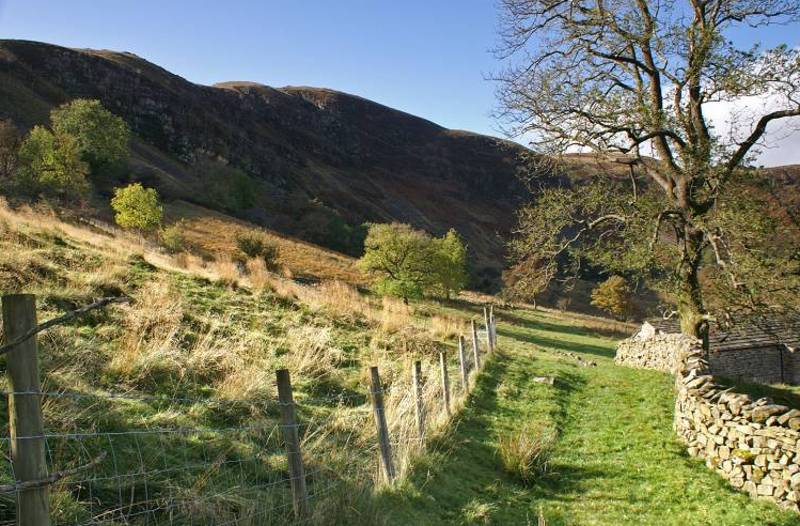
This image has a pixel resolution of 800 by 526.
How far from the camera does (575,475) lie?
27.2 feet

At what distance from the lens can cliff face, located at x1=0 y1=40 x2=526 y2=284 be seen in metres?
78.4

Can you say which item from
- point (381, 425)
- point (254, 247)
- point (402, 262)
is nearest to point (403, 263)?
point (402, 262)

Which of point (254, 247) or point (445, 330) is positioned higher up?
point (254, 247)

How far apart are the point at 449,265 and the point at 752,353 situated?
76.0 ft

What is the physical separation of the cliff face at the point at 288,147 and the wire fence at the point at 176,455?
53.1 meters

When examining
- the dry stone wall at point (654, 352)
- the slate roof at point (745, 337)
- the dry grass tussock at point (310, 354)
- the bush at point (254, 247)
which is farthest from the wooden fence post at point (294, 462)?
the bush at point (254, 247)

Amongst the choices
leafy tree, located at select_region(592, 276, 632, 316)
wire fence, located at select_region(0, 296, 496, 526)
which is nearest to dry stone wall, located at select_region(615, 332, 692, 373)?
wire fence, located at select_region(0, 296, 496, 526)

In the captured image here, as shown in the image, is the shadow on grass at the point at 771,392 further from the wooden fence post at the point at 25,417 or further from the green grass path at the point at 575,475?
the wooden fence post at the point at 25,417

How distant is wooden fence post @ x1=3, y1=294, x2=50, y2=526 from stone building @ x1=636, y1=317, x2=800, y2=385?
2272cm

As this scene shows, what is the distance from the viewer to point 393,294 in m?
36.3

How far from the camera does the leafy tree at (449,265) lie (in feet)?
131

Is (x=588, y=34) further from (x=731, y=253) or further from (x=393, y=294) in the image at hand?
(x=393, y=294)

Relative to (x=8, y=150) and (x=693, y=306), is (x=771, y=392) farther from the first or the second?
(x=8, y=150)

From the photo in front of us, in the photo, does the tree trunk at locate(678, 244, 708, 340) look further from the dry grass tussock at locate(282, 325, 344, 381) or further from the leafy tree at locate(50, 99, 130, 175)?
the leafy tree at locate(50, 99, 130, 175)
